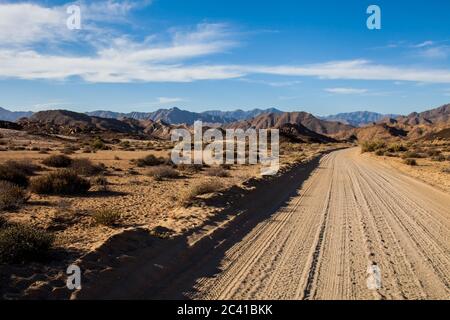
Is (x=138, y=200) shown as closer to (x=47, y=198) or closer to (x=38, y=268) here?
(x=47, y=198)

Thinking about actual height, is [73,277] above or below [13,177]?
below

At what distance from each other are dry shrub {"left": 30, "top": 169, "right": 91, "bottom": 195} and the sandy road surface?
27.0ft

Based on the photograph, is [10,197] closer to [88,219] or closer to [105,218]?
[88,219]

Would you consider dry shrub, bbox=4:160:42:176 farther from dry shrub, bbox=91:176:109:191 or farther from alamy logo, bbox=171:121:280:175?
alamy logo, bbox=171:121:280:175

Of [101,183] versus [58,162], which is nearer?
[101,183]

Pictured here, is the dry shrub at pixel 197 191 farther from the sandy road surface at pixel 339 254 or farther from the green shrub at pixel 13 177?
the green shrub at pixel 13 177

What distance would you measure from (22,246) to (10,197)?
677cm

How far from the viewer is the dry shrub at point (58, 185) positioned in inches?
679

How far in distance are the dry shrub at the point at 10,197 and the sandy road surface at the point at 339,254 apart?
745 centimetres

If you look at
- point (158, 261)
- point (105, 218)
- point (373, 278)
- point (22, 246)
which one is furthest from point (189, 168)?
point (373, 278)

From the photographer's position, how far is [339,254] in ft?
30.8

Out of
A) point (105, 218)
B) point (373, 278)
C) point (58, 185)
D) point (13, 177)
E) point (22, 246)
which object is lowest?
point (373, 278)

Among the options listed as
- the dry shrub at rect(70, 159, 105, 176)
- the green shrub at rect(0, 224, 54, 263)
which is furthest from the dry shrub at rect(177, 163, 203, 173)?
the green shrub at rect(0, 224, 54, 263)
